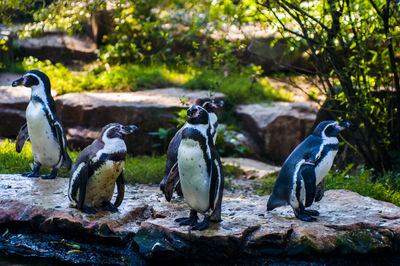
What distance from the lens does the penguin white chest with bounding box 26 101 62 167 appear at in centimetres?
556

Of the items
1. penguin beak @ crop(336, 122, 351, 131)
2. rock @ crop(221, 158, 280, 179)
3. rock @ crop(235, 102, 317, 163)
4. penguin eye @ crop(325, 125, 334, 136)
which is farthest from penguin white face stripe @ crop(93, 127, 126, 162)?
rock @ crop(235, 102, 317, 163)

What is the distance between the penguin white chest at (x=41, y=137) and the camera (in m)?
5.56

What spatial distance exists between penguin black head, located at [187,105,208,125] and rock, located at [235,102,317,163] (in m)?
5.21

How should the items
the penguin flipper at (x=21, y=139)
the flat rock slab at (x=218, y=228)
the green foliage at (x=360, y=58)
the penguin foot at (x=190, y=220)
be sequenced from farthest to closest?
the green foliage at (x=360, y=58) < the penguin flipper at (x=21, y=139) < the penguin foot at (x=190, y=220) < the flat rock slab at (x=218, y=228)

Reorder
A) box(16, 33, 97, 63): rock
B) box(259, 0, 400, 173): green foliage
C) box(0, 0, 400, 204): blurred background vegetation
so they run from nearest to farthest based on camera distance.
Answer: box(259, 0, 400, 173): green foliage → box(0, 0, 400, 204): blurred background vegetation → box(16, 33, 97, 63): rock

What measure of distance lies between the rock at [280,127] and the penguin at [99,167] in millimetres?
5048

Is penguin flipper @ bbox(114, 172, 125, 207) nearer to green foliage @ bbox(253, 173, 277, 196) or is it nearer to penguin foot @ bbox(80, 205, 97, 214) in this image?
penguin foot @ bbox(80, 205, 97, 214)

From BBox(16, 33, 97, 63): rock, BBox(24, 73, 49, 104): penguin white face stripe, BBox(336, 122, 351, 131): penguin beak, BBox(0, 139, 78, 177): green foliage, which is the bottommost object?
BBox(0, 139, 78, 177): green foliage

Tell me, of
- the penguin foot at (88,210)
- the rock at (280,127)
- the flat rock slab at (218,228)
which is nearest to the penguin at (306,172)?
the flat rock slab at (218,228)

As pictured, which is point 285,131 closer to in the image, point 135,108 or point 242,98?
Answer: point 242,98

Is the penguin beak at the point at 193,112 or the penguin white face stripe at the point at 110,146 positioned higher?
the penguin beak at the point at 193,112

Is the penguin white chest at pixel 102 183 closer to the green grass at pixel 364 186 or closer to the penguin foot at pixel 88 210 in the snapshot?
the penguin foot at pixel 88 210

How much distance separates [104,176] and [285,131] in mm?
5317

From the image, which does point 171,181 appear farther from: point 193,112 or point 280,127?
point 280,127
